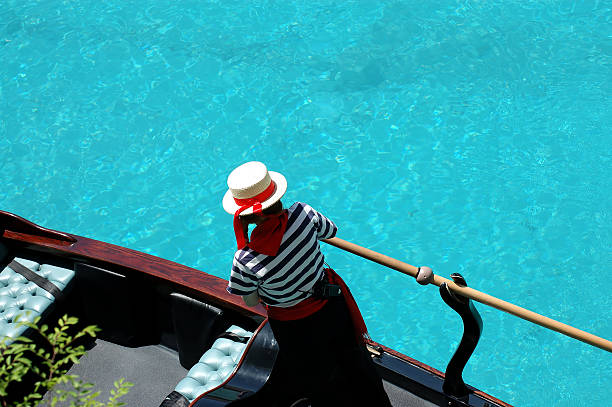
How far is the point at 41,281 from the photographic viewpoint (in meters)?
3.64

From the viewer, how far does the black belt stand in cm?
359

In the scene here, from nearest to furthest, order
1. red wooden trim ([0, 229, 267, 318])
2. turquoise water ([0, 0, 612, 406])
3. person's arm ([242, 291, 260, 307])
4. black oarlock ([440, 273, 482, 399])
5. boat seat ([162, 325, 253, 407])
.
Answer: person's arm ([242, 291, 260, 307]) → black oarlock ([440, 273, 482, 399]) → boat seat ([162, 325, 253, 407]) → red wooden trim ([0, 229, 267, 318]) → turquoise water ([0, 0, 612, 406])

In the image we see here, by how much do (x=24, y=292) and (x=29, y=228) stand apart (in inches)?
14.9

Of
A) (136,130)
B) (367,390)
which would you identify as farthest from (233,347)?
(136,130)

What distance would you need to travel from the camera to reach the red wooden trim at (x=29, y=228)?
3689mm

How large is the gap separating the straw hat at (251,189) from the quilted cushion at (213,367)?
1044 millimetres

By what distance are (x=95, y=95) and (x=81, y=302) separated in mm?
3292

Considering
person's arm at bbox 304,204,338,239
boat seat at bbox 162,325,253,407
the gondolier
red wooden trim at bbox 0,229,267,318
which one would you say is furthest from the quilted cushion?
person's arm at bbox 304,204,338,239

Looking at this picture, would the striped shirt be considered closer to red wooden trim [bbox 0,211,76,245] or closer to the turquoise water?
red wooden trim [bbox 0,211,76,245]

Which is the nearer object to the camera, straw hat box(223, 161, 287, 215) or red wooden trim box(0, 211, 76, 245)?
straw hat box(223, 161, 287, 215)

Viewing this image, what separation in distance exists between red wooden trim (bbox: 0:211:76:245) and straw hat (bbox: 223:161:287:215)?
1756 millimetres

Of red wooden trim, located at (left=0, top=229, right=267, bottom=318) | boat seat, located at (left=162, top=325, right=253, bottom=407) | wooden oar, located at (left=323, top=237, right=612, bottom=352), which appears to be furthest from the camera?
red wooden trim, located at (left=0, top=229, right=267, bottom=318)

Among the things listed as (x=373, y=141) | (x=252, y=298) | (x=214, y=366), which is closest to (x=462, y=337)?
(x=252, y=298)

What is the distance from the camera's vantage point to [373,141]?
5.77 m
